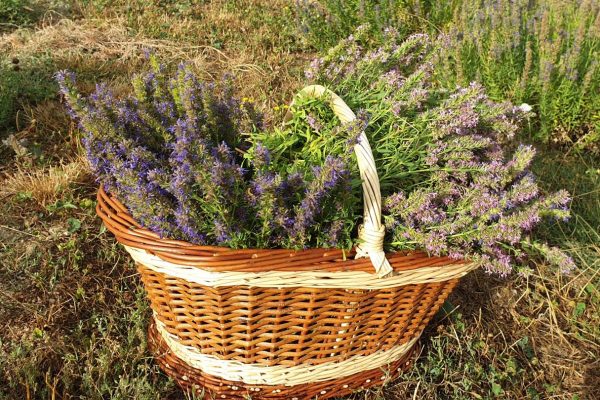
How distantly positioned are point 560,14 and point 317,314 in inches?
106

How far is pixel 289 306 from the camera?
1.58 m

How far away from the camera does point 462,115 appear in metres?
1.71

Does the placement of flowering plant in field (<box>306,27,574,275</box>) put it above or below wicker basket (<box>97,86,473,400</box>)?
above

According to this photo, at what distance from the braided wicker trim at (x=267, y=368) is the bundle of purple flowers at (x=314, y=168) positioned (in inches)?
16.9

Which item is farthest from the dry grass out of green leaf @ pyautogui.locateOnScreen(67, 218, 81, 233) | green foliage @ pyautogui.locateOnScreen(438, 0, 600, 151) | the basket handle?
green foliage @ pyautogui.locateOnScreen(438, 0, 600, 151)

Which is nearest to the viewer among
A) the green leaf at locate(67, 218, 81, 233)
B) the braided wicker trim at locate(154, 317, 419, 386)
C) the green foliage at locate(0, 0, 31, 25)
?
the braided wicker trim at locate(154, 317, 419, 386)

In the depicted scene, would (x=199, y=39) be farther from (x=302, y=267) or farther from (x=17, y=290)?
(x=302, y=267)

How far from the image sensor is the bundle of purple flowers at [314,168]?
57.5 inches

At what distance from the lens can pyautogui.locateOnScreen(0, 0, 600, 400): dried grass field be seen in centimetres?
195

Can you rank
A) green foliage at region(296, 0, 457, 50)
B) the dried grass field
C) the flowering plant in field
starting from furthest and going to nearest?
green foliage at region(296, 0, 457, 50) → the dried grass field → the flowering plant in field

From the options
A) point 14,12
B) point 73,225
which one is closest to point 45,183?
point 73,225

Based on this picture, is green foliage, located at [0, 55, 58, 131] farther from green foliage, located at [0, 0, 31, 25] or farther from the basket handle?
the basket handle

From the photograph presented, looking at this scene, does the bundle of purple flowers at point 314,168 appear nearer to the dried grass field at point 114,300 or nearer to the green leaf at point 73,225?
the dried grass field at point 114,300

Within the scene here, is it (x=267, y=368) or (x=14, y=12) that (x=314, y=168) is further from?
(x=14, y=12)
